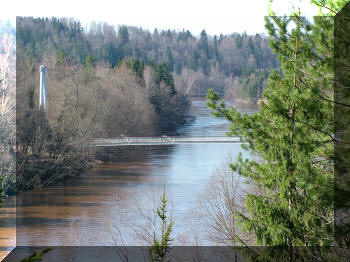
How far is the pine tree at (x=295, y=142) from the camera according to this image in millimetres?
3869

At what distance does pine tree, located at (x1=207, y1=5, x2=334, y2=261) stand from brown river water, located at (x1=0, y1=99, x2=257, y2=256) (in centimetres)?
413

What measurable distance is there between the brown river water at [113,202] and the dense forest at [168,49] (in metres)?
4.93

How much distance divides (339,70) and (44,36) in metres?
20.6

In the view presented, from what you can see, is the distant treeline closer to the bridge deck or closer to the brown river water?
the bridge deck

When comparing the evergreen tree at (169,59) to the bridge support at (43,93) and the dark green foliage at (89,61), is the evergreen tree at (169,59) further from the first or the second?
the bridge support at (43,93)

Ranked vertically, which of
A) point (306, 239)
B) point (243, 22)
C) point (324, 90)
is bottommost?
point (306, 239)

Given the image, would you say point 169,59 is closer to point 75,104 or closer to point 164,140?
point 164,140

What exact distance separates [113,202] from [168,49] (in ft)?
41.9

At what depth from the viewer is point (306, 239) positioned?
395 centimetres

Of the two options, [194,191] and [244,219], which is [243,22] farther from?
[244,219]

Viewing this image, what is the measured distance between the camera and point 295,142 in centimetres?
395

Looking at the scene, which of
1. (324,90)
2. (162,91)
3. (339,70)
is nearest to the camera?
(339,70)

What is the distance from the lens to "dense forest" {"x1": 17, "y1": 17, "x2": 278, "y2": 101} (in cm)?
2247

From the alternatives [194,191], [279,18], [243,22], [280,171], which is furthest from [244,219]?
[243,22]
